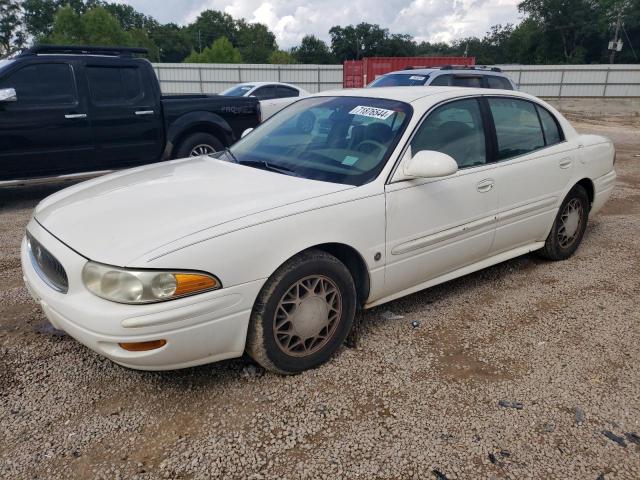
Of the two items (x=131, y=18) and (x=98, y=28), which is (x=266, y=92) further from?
(x=131, y=18)

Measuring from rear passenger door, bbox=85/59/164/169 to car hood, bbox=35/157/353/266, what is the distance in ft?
12.2

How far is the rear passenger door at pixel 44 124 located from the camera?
6.09m

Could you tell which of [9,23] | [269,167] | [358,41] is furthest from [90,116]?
[358,41]

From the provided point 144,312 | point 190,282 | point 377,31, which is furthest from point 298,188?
point 377,31

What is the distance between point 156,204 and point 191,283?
63cm

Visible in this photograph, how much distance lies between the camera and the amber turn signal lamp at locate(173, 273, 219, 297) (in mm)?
2303

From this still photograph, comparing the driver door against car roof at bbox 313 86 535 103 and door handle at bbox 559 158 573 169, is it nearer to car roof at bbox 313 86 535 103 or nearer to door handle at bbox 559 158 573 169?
car roof at bbox 313 86 535 103

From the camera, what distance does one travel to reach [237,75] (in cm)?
2814

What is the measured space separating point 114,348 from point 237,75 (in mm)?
27784

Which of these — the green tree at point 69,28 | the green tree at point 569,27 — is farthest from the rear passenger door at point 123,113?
the green tree at point 569,27

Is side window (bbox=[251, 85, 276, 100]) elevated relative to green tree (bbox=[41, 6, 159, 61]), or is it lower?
lower

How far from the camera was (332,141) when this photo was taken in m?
3.37

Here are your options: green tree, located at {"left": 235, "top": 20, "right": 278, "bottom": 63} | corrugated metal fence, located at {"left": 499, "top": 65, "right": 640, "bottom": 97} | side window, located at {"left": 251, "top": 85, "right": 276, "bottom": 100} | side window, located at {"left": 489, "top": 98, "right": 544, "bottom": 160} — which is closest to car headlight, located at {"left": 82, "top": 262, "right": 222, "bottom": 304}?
side window, located at {"left": 489, "top": 98, "right": 544, "bottom": 160}

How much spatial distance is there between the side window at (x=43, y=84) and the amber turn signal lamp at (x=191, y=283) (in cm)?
515
